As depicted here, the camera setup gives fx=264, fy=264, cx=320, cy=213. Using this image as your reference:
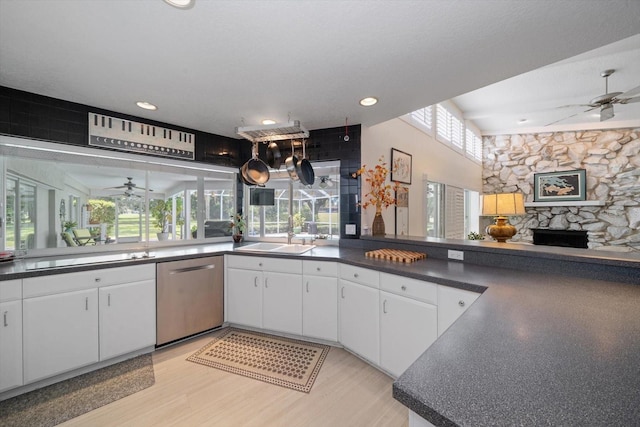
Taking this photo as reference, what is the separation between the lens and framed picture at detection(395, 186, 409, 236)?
134 inches

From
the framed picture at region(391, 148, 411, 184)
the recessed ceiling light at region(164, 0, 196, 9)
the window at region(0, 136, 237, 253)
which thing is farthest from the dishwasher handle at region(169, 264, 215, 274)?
the framed picture at region(391, 148, 411, 184)

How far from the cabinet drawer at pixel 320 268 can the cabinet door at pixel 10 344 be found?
6.50ft

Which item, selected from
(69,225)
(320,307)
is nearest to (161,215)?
(69,225)

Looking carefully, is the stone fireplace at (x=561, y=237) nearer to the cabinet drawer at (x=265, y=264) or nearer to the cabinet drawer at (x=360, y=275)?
the cabinet drawer at (x=360, y=275)

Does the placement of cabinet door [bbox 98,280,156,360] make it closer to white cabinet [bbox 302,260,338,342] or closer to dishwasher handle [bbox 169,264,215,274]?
dishwasher handle [bbox 169,264,215,274]

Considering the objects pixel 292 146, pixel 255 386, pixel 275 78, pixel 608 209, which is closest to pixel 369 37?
pixel 275 78

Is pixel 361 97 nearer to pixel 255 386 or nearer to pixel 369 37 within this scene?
pixel 369 37

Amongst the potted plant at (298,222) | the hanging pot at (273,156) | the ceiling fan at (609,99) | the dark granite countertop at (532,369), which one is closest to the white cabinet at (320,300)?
the potted plant at (298,222)

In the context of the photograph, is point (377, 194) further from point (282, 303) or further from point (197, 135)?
point (197, 135)

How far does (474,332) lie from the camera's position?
81 cm

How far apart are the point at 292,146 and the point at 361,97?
1.06 m

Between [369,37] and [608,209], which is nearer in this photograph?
[369,37]

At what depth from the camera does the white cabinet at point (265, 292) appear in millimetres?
2508

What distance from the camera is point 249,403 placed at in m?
1.71
